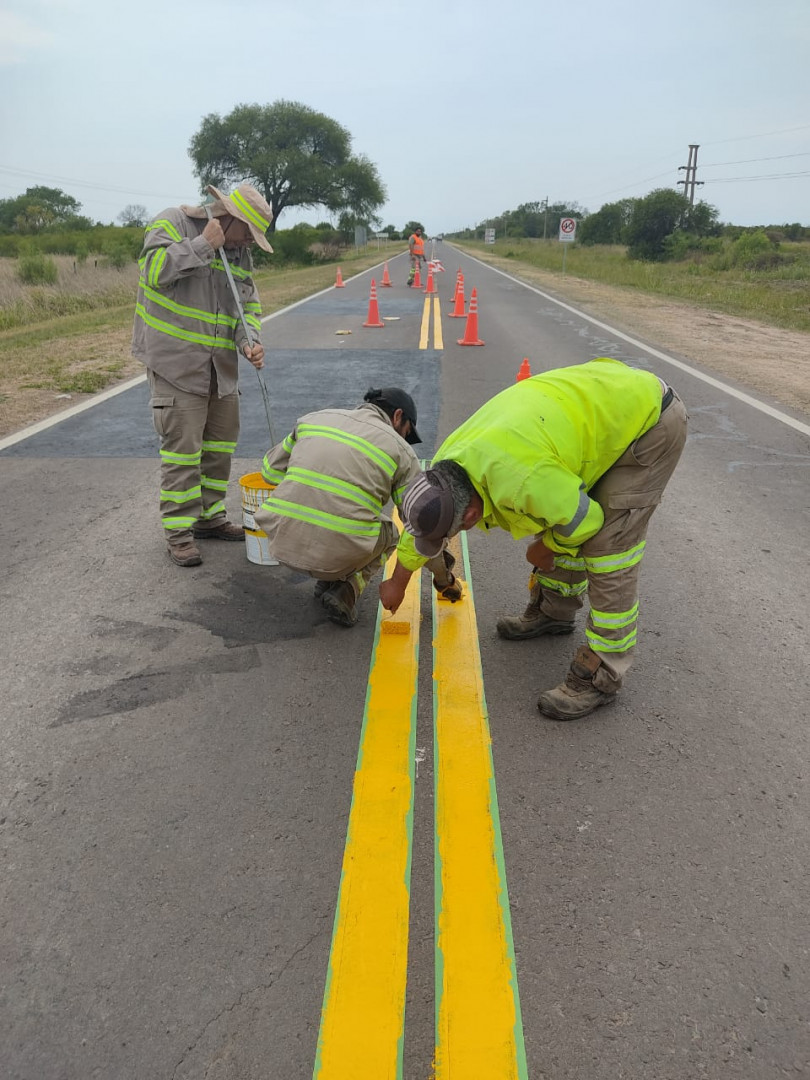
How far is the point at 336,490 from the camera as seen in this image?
3406mm

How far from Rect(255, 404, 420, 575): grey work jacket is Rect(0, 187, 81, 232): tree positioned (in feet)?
181

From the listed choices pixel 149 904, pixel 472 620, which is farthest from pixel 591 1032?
pixel 472 620

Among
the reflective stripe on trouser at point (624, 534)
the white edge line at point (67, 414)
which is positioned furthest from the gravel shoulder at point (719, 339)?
the white edge line at point (67, 414)

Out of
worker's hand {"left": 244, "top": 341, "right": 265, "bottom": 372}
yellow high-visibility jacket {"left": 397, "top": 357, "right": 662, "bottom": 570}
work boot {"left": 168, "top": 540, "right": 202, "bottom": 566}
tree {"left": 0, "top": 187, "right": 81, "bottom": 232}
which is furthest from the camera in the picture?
tree {"left": 0, "top": 187, "right": 81, "bottom": 232}

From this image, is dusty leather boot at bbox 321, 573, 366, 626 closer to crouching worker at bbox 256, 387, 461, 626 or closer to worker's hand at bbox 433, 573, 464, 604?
crouching worker at bbox 256, 387, 461, 626

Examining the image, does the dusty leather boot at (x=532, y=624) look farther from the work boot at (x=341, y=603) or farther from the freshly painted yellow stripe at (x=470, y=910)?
the work boot at (x=341, y=603)

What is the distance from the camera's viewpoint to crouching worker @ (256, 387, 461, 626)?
3.42 meters

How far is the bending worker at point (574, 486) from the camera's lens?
253cm

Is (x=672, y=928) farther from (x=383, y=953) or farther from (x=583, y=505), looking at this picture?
(x=583, y=505)

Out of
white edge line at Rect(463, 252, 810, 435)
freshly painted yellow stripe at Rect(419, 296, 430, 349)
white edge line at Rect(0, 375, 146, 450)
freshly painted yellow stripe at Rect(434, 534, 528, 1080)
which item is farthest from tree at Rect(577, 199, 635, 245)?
freshly painted yellow stripe at Rect(434, 534, 528, 1080)

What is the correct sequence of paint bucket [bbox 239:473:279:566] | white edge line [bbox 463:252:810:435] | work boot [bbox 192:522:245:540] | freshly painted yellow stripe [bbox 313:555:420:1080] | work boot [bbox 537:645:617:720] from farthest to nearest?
white edge line [bbox 463:252:810:435] < work boot [bbox 192:522:245:540] < paint bucket [bbox 239:473:279:566] < work boot [bbox 537:645:617:720] < freshly painted yellow stripe [bbox 313:555:420:1080]

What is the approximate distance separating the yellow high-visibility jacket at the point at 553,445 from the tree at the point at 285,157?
204 feet

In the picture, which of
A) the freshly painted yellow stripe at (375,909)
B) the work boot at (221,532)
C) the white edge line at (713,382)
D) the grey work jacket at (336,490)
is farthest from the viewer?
the white edge line at (713,382)

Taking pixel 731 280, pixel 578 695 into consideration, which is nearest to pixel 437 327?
pixel 578 695
